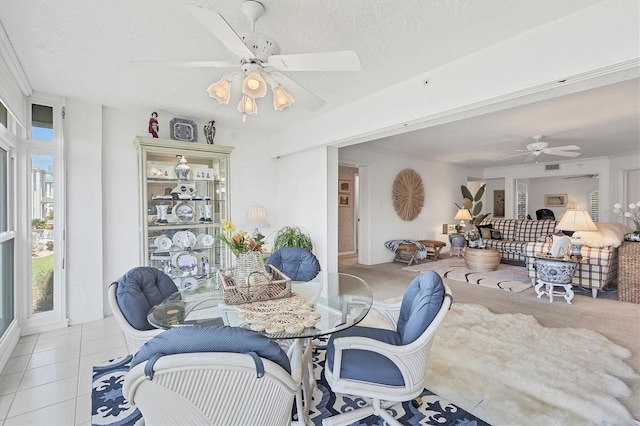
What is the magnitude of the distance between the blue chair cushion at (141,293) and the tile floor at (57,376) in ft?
2.46

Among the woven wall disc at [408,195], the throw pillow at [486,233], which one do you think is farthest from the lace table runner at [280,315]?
the throw pillow at [486,233]

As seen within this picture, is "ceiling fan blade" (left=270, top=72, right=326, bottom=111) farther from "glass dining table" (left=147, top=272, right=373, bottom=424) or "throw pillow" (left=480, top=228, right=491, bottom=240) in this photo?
"throw pillow" (left=480, top=228, right=491, bottom=240)

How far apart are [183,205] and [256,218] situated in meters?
0.98

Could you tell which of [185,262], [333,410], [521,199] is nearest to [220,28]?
[333,410]

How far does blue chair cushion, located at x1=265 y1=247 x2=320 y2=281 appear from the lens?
2.73 m

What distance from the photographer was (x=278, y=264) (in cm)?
286

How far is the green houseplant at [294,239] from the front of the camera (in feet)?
13.8

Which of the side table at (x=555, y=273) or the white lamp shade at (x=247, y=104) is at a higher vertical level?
the white lamp shade at (x=247, y=104)

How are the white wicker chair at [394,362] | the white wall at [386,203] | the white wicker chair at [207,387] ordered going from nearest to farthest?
the white wicker chair at [207,387], the white wicker chair at [394,362], the white wall at [386,203]

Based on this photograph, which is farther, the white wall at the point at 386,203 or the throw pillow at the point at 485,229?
the throw pillow at the point at 485,229

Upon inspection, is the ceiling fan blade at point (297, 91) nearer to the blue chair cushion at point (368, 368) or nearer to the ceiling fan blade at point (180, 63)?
the ceiling fan blade at point (180, 63)

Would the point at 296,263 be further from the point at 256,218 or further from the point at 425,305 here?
the point at 256,218

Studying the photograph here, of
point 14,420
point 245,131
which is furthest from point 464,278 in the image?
point 14,420

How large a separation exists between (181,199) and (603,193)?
8965 millimetres
